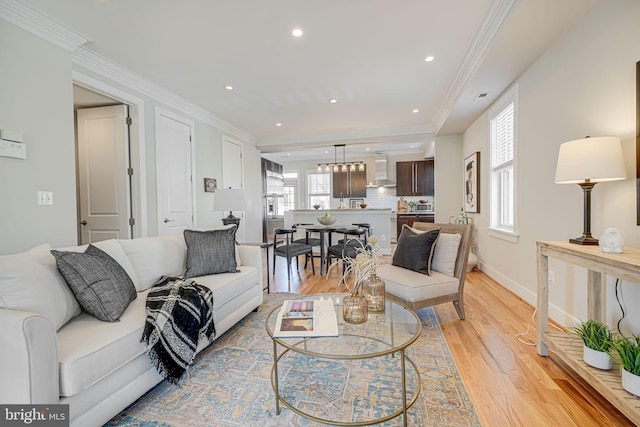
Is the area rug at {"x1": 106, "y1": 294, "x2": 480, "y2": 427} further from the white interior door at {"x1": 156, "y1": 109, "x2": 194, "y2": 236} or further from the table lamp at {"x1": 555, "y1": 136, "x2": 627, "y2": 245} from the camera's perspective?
the white interior door at {"x1": 156, "y1": 109, "x2": 194, "y2": 236}

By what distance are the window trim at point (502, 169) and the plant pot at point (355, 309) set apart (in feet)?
8.29

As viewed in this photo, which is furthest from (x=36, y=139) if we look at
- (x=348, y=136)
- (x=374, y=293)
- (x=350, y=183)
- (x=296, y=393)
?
(x=350, y=183)

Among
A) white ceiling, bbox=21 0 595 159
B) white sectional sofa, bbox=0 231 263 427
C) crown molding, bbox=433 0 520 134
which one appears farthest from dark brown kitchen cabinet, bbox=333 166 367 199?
Result: white sectional sofa, bbox=0 231 263 427

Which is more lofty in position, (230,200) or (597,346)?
(230,200)

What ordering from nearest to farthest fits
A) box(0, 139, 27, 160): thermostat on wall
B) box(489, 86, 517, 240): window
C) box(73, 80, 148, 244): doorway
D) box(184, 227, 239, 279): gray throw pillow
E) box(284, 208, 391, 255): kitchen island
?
1. box(0, 139, 27, 160): thermostat on wall
2. box(184, 227, 239, 279): gray throw pillow
3. box(489, 86, 517, 240): window
4. box(73, 80, 148, 244): doorway
5. box(284, 208, 391, 255): kitchen island

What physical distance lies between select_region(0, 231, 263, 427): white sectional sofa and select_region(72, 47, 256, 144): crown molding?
219cm

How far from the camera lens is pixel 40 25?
233 cm

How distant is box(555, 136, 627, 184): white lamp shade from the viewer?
5.31 feet

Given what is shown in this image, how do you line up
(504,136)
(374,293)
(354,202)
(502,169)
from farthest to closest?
1. (354,202)
2. (502,169)
3. (504,136)
4. (374,293)

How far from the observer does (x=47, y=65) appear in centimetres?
242

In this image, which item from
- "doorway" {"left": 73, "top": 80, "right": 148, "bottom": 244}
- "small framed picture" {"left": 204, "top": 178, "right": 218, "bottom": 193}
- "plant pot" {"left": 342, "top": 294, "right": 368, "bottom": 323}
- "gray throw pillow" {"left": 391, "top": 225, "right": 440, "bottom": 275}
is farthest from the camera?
"small framed picture" {"left": 204, "top": 178, "right": 218, "bottom": 193}

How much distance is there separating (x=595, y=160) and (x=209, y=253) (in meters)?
2.85

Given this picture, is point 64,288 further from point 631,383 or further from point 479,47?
point 479,47

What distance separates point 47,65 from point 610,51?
4.27 m
